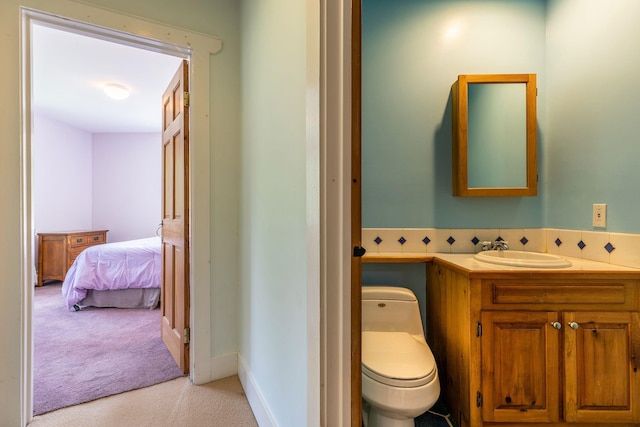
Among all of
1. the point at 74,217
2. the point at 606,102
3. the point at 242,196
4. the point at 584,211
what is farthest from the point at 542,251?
the point at 74,217

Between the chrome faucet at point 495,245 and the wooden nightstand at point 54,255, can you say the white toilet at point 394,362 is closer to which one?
the chrome faucet at point 495,245

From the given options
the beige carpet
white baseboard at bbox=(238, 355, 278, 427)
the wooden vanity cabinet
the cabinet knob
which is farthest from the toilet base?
Answer: the cabinet knob

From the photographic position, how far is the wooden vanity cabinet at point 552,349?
1.27 meters

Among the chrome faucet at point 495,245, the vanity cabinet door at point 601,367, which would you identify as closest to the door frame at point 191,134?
the chrome faucet at point 495,245

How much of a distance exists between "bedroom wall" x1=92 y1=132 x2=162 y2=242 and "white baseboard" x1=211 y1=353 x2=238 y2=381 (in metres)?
4.28

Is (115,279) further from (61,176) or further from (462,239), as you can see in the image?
(462,239)

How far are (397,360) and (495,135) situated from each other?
1.48 m

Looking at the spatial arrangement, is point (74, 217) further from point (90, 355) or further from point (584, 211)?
point (584, 211)

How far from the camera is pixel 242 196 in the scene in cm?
178

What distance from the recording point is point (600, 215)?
153cm

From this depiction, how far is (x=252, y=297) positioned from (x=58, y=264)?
424cm

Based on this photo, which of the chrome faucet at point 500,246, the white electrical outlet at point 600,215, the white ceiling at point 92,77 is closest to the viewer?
the white electrical outlet at point 600,215

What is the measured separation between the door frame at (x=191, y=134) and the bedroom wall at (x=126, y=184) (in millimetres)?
4033

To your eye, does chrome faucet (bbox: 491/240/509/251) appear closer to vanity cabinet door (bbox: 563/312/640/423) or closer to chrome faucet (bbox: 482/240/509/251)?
chrome faucet (bbox: 482/240/509/251)
